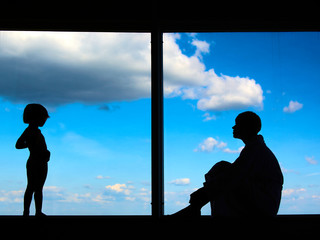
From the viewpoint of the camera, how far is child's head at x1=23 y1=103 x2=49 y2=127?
263 cm

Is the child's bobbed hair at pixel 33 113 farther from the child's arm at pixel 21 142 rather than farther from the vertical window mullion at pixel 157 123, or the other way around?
the vertical window mullion at pixel 157 123

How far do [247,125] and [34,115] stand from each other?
1688 millimetres

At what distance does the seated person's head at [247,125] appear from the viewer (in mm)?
2104

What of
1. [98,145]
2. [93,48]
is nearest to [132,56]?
[93,48]

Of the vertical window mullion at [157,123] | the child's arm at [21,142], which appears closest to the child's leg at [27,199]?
the child's arm at [21,142]

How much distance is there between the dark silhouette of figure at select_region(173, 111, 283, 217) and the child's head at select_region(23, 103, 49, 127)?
4.56 feet

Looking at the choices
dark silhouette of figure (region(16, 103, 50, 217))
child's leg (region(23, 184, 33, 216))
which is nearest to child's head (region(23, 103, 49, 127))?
dark silhouette of figure (region(16, 103, 50, 217))
